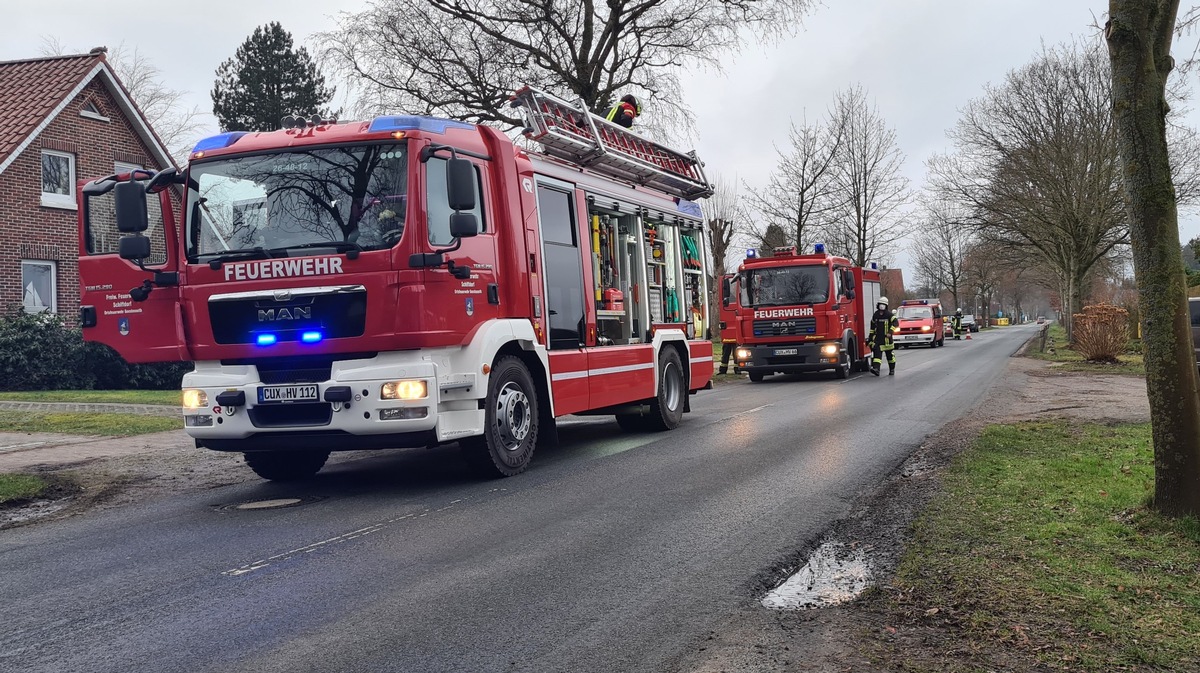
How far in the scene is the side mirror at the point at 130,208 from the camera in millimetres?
7660

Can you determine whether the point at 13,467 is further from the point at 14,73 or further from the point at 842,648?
the point at 14,73

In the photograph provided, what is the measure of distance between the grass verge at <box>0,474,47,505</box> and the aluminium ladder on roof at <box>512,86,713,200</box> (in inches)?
209

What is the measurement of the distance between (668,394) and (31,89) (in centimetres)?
1894

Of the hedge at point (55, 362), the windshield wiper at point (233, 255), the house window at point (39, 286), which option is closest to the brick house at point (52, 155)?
the house window at point (39, 286)

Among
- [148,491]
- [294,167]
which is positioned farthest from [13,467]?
[294,167]

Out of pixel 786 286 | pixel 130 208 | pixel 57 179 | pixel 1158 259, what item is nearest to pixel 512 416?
pixel 130 208

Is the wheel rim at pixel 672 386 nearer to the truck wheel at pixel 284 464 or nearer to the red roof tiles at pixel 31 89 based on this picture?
the truck wheel at pixel 284 464

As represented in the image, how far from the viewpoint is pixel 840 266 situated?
69.7ft

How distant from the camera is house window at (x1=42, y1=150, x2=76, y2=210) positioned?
21688mm

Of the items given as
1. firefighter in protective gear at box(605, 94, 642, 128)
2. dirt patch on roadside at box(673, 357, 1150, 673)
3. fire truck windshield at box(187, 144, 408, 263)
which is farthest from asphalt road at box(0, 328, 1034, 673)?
firefighter in protective gear at box(605, 94, 642, 128)

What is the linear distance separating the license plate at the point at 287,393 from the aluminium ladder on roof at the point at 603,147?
11.3 ft

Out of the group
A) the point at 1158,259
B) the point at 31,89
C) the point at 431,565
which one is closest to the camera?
the point at 431,565

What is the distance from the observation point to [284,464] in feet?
29.2

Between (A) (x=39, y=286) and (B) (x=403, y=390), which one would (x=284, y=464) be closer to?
(B) (x=403, y=390)
